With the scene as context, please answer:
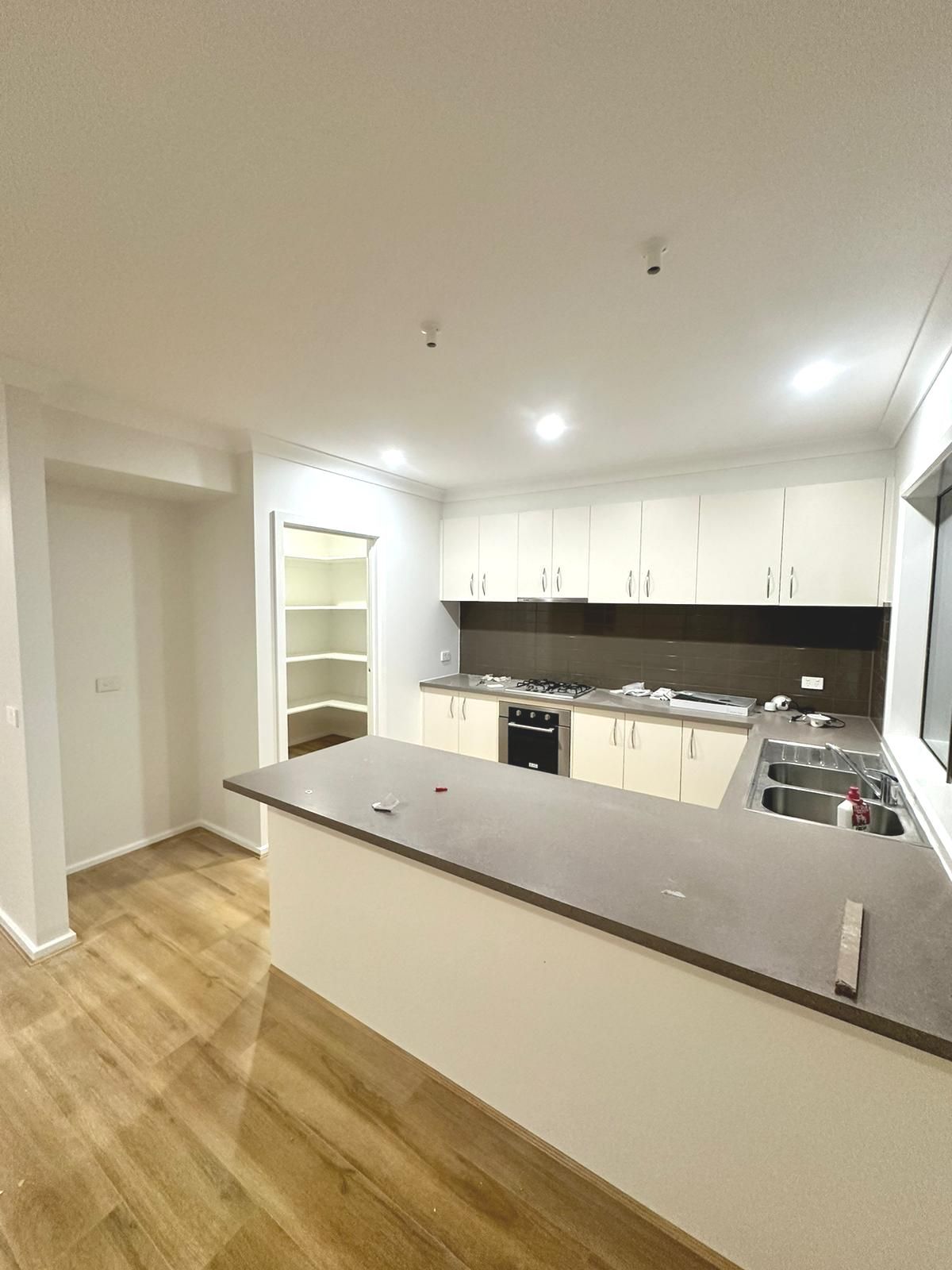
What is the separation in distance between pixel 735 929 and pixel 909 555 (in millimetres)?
2005

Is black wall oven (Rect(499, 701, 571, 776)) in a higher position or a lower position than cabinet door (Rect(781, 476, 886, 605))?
lower

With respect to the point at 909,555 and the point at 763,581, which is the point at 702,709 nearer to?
the point at 763,581

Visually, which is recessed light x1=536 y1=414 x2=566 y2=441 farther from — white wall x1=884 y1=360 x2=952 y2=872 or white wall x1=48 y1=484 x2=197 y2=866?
white wall x1=48 y1=484 x2=197 y2=866

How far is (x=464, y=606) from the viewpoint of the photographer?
4.71 m

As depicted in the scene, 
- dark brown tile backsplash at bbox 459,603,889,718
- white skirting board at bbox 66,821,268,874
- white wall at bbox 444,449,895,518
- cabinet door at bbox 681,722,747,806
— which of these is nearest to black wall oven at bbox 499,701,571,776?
dark brown tile backsplash at bbox 459,603,889,718

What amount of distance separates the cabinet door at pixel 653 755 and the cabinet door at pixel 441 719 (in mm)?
1354

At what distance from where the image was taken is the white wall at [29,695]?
2.08m

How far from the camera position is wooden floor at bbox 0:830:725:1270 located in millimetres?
1243

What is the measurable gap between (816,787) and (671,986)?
5.24 feet

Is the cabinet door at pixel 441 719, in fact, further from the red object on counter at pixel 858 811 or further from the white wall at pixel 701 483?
the red object on counter at pixel 858 811

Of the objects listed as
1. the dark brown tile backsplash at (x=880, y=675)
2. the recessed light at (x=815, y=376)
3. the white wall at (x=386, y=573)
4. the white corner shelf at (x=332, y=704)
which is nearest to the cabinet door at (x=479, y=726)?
the white wall at (x=386, y=573)

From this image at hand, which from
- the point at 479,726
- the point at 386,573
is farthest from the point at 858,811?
the point at 386,573

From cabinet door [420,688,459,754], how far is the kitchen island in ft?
7.08

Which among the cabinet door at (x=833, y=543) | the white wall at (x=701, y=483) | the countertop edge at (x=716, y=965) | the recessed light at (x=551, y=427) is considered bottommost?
the countertop edge at (x=716, y=965)
